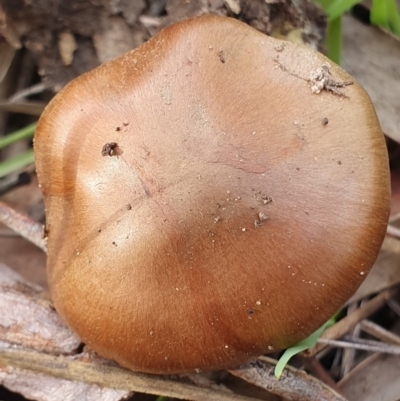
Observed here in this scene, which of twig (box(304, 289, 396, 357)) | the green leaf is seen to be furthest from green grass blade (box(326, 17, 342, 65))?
the green leaf

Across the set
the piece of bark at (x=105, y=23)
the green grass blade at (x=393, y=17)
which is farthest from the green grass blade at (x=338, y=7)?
the green grass blade at (x=393, y=17)

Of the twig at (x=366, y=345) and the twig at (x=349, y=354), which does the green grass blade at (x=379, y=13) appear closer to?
the twig at (x=349, y=354)

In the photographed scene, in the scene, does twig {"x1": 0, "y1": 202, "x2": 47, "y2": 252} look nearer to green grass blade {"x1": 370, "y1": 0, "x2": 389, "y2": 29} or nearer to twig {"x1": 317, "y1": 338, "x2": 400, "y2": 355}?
twig {"x1": 317, "y1": 338, "x2": 400, "y2": 355}

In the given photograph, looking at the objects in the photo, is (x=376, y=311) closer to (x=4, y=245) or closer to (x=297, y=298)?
(x=297, y=298)

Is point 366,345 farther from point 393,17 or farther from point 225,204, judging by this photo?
point 393,17

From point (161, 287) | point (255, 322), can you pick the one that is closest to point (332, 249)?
point (255, 322)
